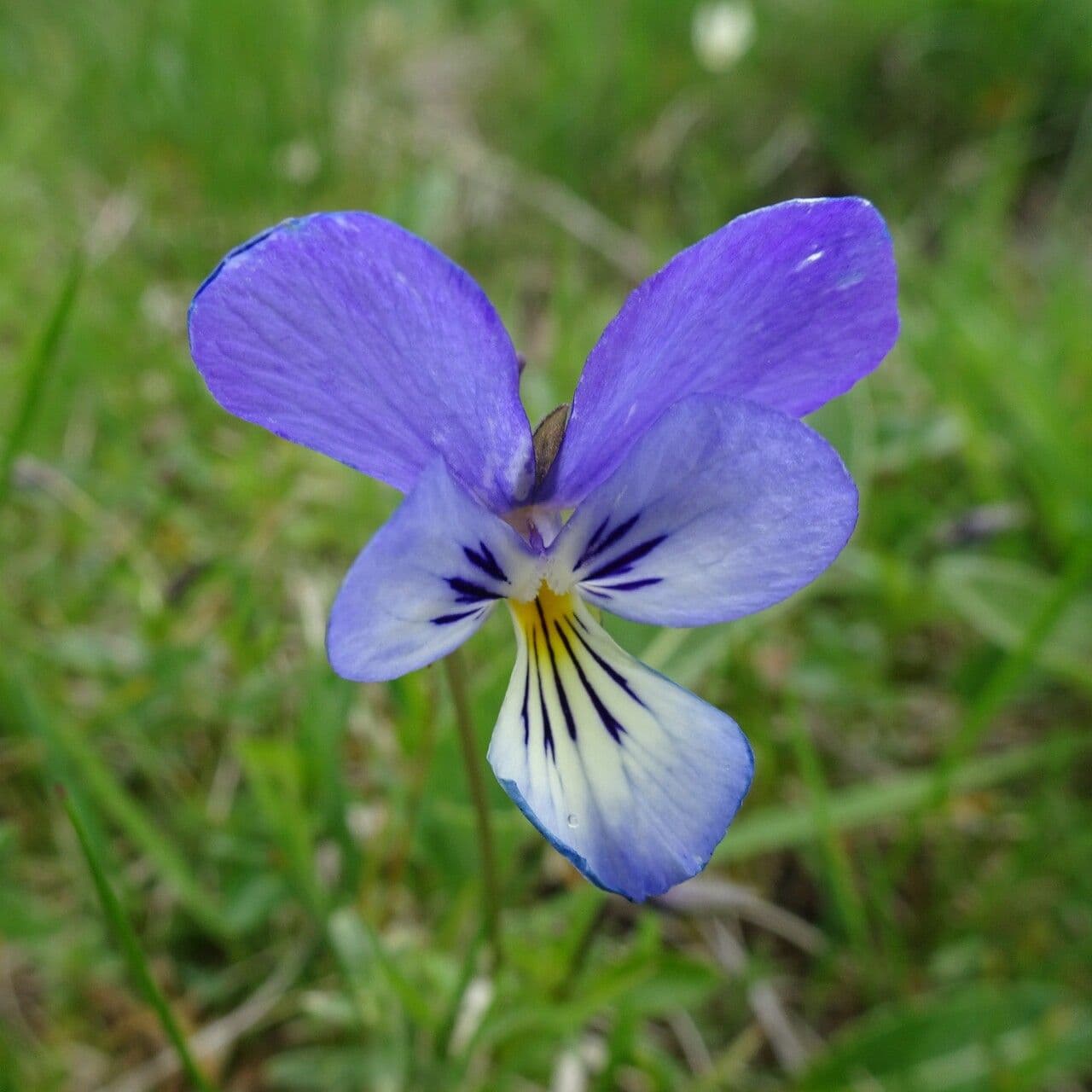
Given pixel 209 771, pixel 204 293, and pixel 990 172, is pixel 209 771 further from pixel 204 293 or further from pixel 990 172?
pixel 990 172

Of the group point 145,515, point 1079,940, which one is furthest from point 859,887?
point 145,515

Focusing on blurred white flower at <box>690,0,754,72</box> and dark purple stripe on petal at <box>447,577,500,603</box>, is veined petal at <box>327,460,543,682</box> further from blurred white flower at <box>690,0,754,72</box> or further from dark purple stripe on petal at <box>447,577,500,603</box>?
A: blurred white flower at <box>690,0,754,72</box>

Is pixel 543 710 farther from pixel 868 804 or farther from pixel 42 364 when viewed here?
pixel 868 804

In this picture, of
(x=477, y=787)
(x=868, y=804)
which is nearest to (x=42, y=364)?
(x=477, y=787)

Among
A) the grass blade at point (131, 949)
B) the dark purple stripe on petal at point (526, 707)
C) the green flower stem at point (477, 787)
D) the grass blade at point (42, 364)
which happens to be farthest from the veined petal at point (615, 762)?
the grass blade at point (42, 364)

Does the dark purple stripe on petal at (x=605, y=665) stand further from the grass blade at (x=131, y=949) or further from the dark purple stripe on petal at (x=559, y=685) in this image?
the grass blade at (x=131, y=949)

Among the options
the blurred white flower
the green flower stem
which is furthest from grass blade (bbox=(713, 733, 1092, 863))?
the blurred white flower
